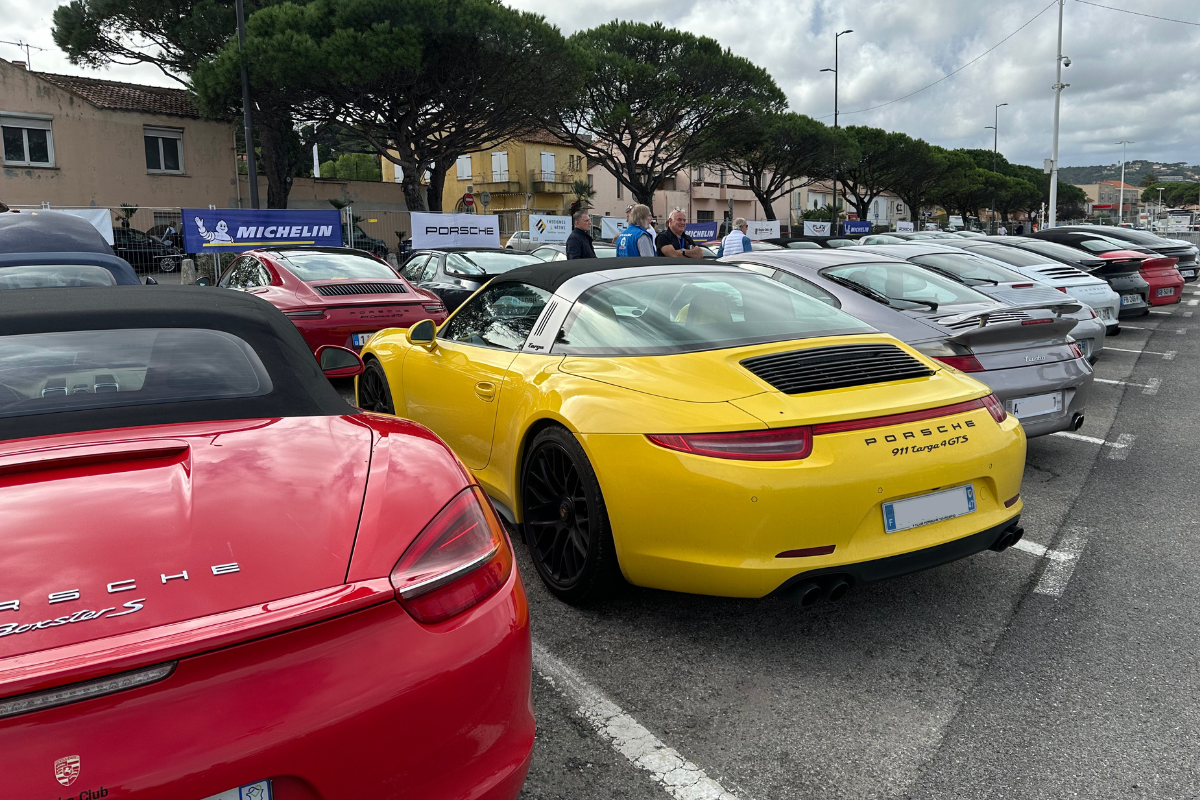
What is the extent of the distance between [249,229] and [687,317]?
1392cm

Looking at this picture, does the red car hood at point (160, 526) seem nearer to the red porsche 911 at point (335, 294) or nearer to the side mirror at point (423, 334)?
the side mirror at point (423, 334)

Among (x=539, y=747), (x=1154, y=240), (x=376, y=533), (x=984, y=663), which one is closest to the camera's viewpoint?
(x=376, y=533)

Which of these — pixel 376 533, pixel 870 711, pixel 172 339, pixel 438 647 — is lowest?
pixel 870 711

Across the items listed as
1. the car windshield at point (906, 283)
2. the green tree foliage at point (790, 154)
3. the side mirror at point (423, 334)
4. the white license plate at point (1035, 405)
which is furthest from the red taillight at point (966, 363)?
the green tree foliage at point (790, 154)

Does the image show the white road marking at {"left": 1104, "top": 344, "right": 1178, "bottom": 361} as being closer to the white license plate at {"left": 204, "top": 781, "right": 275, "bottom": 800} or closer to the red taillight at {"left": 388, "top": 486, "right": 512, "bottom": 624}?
the red taillight at {"left": 388, "top": 486, "right": 512, "bottom": 624}

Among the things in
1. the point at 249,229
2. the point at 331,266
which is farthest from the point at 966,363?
the point at 249,229

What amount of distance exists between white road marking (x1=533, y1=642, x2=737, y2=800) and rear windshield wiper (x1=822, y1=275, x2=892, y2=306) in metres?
3.80

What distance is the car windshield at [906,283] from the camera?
5.82 m

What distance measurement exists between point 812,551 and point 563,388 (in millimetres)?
1169

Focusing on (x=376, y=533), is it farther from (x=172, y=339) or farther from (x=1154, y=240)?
(x=1154, y=240)

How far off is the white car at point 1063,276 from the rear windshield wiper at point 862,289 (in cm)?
481

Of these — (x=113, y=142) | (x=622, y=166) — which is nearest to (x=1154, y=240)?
(x=622, y=166)

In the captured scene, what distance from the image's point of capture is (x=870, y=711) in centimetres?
264

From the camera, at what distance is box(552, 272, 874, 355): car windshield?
3442 mm
